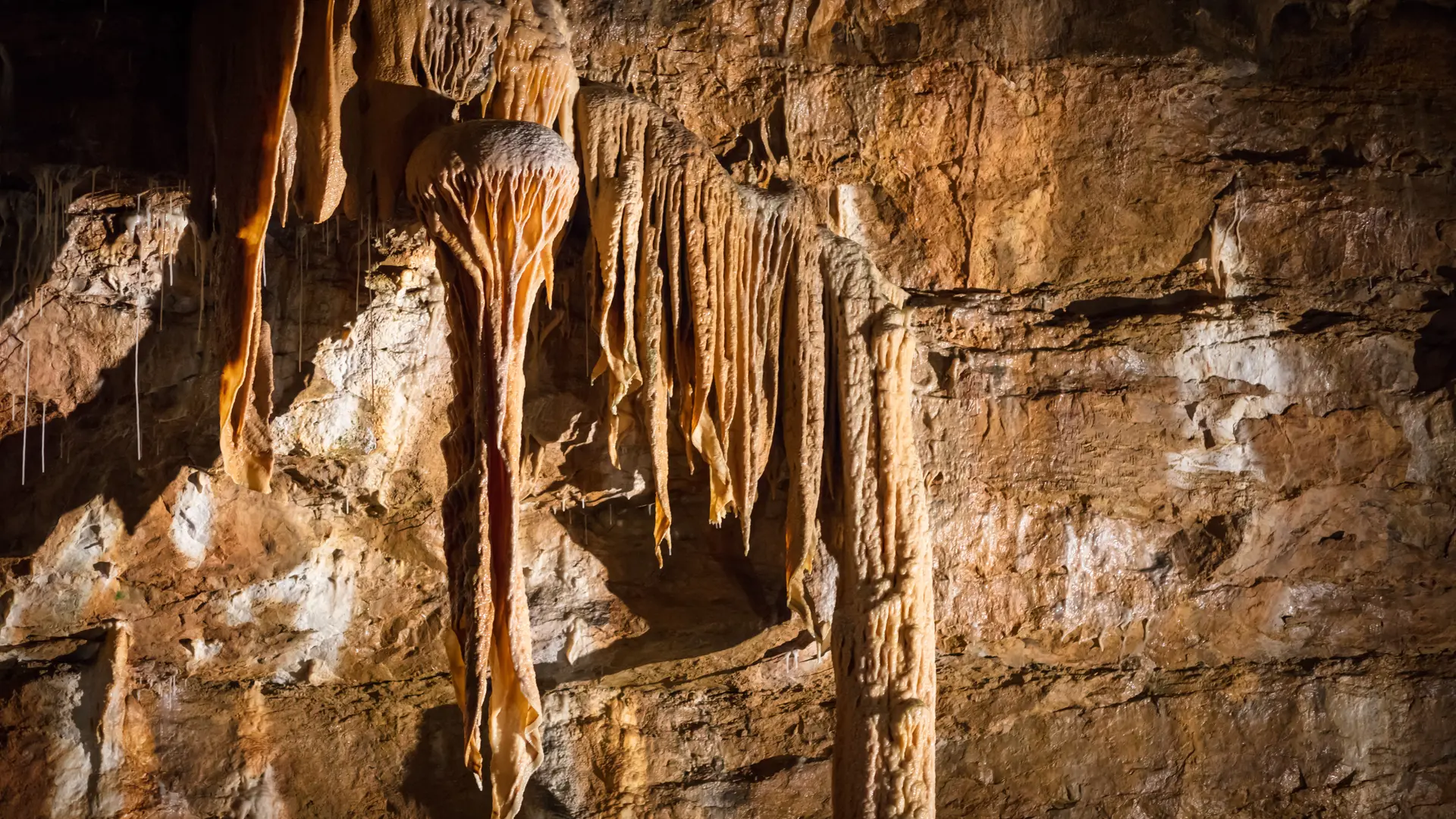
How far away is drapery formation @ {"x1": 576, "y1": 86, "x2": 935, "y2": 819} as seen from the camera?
5.02 meters

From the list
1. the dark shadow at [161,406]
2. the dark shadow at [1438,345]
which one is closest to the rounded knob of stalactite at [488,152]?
the dark shadow at [161,406]

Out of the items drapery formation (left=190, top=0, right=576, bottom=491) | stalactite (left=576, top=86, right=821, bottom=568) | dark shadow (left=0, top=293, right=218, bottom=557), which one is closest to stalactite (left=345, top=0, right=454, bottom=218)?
drapery formation (left=190, top=0, right=576, bottom=491)

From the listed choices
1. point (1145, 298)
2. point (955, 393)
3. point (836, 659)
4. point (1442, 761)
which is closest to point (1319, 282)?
point (1145, 298)

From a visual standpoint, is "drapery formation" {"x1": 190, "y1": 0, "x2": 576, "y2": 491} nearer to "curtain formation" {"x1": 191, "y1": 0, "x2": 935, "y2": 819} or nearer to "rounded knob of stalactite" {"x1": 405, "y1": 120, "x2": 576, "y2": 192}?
"curtain formation" {"x1": 191, "y1": 0, "x2": 935, "y2": 819}

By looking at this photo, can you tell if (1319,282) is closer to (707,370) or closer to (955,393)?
(955,393)

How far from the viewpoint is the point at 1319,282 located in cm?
609

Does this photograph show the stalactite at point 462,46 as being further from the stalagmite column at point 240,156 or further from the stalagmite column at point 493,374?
the stalagmite column at point 240,156

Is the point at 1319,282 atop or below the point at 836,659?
atop

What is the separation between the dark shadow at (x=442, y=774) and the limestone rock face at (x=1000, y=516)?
0.02 m

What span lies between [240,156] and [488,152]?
0.84 metres

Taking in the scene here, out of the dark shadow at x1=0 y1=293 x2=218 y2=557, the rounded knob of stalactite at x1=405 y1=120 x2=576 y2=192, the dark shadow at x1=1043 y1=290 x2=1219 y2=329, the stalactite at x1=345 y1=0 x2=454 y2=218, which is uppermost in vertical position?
the stalactite at x1=345 y1=0 x2=454 y2=218

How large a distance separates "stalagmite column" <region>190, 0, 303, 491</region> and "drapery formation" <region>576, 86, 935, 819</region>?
1.10 m

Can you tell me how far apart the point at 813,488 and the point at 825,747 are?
4.80ft

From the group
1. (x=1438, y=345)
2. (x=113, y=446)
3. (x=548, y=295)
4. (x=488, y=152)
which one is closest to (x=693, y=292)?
(x=548, y=295)
